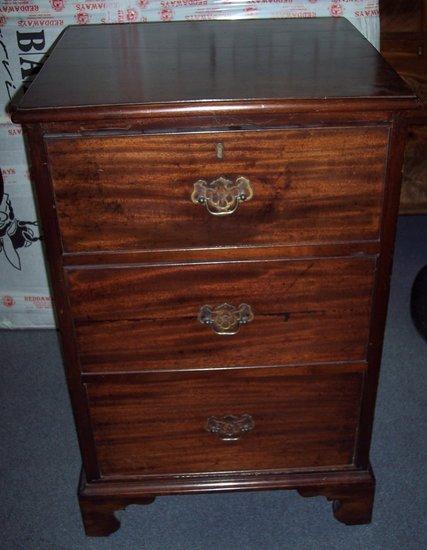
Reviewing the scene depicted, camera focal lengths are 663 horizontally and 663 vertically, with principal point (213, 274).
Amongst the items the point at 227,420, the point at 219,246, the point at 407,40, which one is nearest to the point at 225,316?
the point at 219,246

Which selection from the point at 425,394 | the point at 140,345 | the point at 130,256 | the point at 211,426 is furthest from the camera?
the point at 425,394

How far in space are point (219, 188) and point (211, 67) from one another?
244 mm

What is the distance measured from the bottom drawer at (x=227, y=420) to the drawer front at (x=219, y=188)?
0.29 metres

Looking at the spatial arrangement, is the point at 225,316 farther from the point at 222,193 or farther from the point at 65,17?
the point at 65,17

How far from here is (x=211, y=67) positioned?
1116mm

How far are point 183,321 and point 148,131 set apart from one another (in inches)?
13.6

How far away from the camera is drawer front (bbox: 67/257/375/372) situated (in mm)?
1100

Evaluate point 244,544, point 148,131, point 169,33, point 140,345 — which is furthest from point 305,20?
point 244,544

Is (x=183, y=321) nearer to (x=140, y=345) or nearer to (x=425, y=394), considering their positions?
(x=140, y=345)

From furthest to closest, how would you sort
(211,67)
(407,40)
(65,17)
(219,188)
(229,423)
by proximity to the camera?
(407,40) < (65,17) < (229,423) < (211,67) < (219,188)

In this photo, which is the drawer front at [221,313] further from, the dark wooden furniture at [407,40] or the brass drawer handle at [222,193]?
the dark wooden furniture at [407,40]

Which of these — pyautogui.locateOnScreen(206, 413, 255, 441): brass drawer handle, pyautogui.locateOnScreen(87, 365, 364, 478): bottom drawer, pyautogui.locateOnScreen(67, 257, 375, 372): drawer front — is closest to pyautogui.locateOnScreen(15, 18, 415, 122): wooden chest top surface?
pyautogui.locateOnScreen(67, 257, 375, 372): drawer front

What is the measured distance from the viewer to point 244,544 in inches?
55.2

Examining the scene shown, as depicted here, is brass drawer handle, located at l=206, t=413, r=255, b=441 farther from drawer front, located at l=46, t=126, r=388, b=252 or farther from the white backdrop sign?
the white backdrop sign
